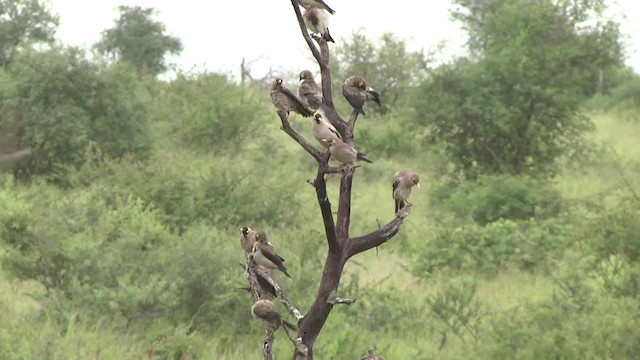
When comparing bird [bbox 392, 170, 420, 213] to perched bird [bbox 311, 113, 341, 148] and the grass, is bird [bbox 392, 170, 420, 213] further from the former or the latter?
the grass

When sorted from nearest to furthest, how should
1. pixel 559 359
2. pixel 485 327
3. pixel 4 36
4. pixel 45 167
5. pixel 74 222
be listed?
pixel 559 359, pixel 485 327, pixel 74 222, pixel 45 167, pixel 4 36

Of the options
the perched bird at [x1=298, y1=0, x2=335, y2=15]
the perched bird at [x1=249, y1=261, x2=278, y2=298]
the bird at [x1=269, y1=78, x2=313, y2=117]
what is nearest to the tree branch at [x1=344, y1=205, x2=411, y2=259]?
the perched bird at [x1=249, y1=261, x2=278, y2=298]

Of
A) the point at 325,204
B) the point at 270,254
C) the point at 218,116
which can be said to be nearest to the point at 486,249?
the point at 218,116

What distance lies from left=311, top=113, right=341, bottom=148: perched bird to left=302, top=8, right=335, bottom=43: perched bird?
27 centimetres

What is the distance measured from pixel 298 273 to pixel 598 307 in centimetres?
341

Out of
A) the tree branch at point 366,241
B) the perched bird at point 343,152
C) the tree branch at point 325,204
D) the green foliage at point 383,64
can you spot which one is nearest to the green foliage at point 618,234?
the perched bird at point 343,152

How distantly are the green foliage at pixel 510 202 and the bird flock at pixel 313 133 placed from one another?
15486 mm

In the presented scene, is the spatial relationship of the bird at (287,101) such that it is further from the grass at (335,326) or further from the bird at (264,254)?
the grass at (335,326)

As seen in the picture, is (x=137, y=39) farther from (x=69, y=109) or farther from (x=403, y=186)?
(x=403, y=186)

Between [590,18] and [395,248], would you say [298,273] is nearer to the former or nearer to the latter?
[395,248]

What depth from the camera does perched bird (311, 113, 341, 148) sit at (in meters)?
2.89

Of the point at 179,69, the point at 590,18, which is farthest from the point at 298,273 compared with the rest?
the point at 179,69

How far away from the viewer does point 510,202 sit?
61.8 feet

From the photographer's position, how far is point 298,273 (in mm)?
10617
